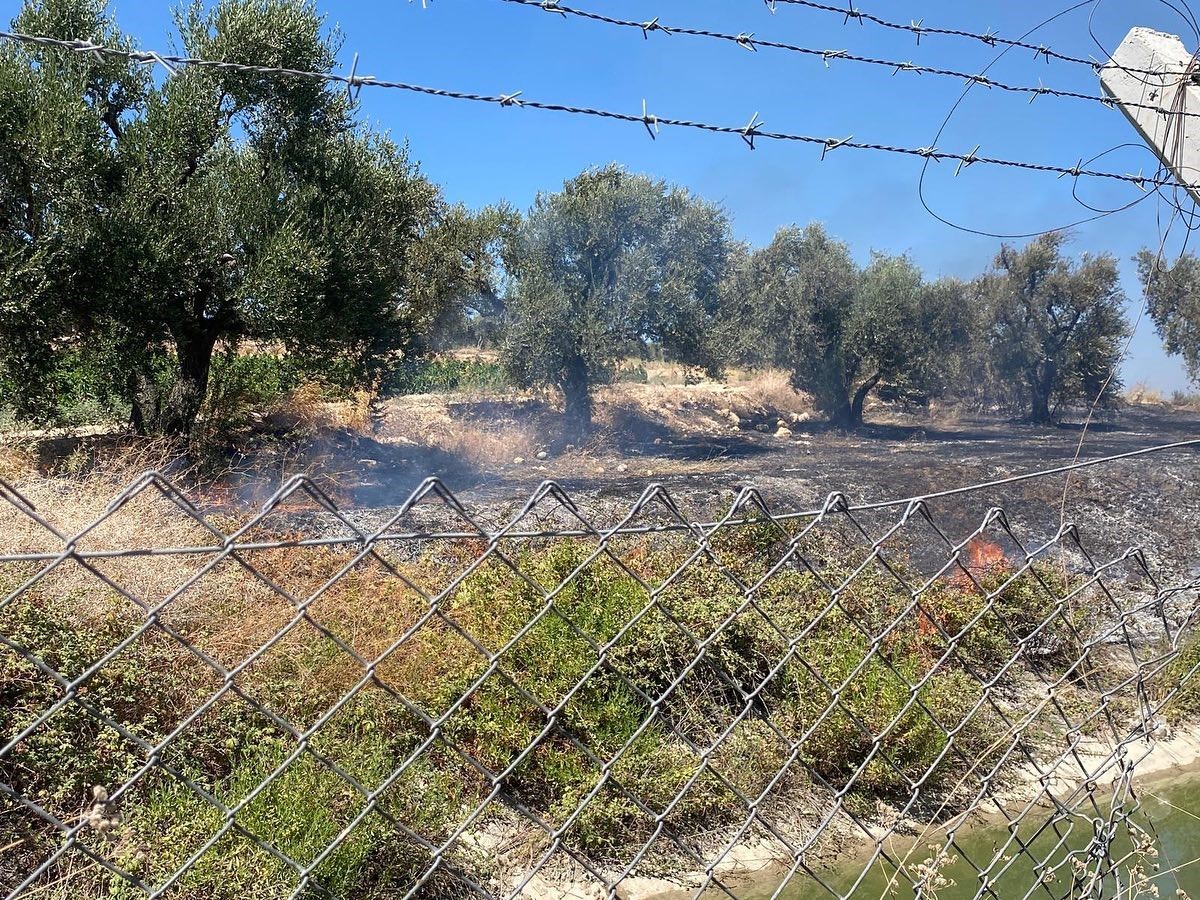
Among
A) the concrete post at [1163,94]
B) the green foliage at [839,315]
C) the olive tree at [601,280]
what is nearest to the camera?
the concrete post at [1163,94]

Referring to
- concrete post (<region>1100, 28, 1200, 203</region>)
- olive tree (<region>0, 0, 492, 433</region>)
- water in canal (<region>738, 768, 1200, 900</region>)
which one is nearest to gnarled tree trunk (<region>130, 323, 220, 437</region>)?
olive tree (<region>0, 0, 492, 433</region>)

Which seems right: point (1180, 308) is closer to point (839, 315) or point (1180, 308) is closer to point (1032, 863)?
point (839, 315)

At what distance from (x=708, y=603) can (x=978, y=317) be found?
2448cm

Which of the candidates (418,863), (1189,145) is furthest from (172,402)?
(1189,145)

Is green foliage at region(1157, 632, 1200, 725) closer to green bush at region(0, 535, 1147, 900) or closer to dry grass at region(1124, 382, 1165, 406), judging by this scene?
green bush at region(0, 535, 1147, 900)

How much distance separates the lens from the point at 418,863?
330cm

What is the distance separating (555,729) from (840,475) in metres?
10.6

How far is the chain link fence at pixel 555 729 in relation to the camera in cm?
287

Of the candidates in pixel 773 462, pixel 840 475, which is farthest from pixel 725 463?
pixel 840 475

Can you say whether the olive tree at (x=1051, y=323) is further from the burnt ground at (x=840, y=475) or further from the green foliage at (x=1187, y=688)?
the green foliage at (x=1187, y=688)

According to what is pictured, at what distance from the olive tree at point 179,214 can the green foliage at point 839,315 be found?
44.4 ft

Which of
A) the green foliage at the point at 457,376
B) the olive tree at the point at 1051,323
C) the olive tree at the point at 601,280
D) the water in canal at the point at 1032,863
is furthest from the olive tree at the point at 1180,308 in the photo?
the water in canal at the point at 1032,863

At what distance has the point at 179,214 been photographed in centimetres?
1075

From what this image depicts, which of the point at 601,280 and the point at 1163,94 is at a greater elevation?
the point at 601,280
